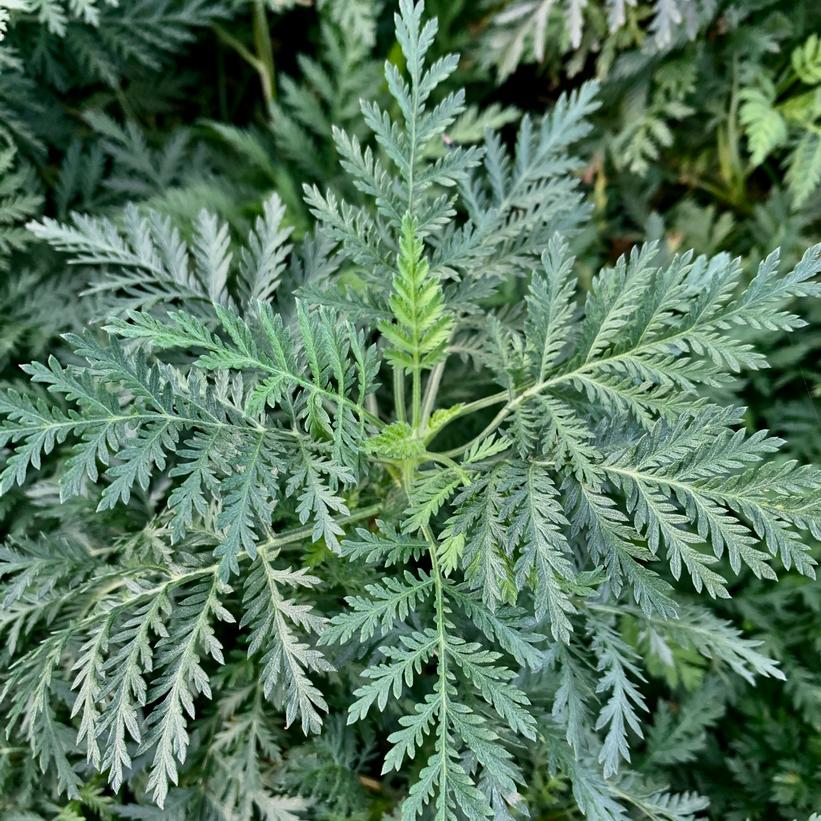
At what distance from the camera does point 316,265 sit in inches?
48.7

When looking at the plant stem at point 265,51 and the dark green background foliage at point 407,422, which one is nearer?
the dark green background foliage at point 407,422

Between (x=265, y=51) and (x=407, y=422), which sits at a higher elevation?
(x=265, y=51)

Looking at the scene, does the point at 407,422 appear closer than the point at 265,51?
Yes

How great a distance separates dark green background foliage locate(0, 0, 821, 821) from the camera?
94cm

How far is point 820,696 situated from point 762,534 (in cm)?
64

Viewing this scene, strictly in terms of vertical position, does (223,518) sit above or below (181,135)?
below

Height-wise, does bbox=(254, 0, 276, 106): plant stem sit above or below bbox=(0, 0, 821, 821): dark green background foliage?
above

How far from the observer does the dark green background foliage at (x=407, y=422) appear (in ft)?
3.09

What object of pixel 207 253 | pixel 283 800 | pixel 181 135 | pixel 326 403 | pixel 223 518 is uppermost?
pixel 181 135

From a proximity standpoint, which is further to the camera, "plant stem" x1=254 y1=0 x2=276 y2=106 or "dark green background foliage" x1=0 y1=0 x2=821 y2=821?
"plant stem" x1=254 y1=0 x2=276 y2=106

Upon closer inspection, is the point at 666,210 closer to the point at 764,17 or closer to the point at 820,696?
the point at 764,17

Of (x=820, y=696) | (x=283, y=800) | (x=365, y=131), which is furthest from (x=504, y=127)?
(x=283, y=800)

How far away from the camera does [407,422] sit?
1.25m

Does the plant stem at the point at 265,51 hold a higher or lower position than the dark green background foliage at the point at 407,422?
higher
